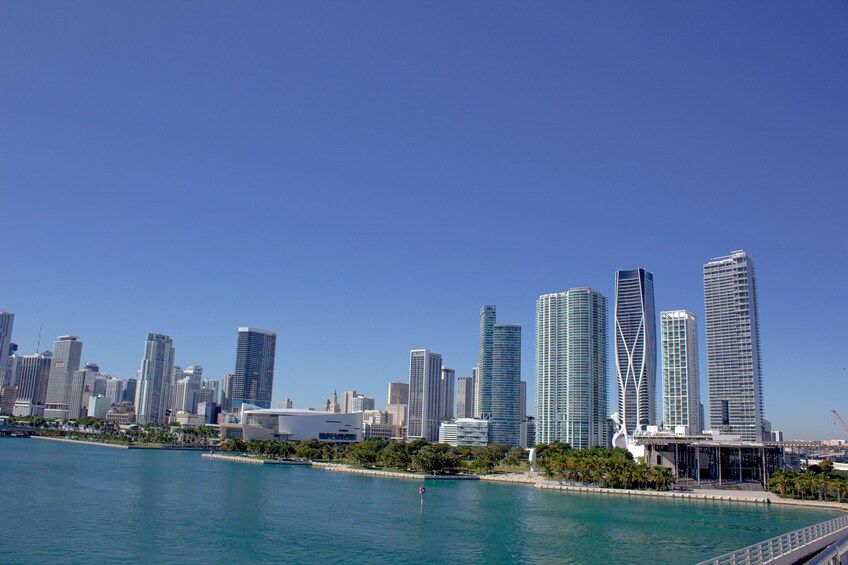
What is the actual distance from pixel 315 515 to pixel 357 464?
66259 millimetres

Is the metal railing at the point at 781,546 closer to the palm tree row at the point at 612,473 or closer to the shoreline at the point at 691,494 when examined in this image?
the shoreline at the point at 691,494

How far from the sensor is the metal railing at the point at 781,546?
21.1 meters

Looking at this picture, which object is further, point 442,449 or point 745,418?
point 745,418

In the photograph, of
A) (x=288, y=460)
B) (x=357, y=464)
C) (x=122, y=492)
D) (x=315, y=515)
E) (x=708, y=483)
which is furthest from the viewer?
(x=288, y=460)

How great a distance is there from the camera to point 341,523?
183 ft

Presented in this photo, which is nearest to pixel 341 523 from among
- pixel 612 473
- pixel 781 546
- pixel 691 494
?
pixel 781 546

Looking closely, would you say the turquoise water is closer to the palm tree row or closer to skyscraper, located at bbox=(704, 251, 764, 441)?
the palm tree row

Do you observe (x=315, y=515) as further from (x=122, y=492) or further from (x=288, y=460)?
(x=288, y=460)

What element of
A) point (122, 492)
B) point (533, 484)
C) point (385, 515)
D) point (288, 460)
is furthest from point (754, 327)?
point (122, 492)

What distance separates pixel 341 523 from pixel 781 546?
38512 mm

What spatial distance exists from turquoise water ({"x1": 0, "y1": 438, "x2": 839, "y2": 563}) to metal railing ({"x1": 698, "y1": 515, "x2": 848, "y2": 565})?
12502 mm

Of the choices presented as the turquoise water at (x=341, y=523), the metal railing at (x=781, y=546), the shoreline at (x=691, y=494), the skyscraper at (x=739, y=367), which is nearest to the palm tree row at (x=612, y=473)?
the shoreline at (x=691, y=494)

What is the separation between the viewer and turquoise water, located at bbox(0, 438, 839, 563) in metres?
43.4

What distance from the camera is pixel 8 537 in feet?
144
